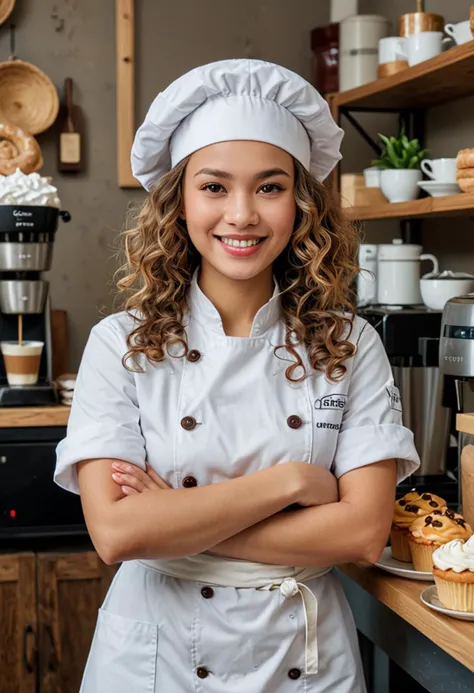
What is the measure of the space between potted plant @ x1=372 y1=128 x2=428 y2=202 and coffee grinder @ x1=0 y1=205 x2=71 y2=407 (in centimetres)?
93

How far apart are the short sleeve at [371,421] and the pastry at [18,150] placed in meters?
1.70

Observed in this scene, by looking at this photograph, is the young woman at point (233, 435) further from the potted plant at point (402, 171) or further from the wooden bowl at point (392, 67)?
the wooden bowl at point (392, 67)

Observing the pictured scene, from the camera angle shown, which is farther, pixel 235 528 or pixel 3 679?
pixel 3 679

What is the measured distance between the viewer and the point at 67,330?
3.58 metres

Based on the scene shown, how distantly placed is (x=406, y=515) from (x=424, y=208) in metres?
1.23

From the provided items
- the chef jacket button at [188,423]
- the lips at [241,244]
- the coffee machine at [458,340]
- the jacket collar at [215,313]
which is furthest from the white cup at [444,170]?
the chef jacket button at [188,423]

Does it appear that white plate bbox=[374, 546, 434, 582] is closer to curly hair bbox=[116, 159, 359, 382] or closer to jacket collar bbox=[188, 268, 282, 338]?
curly hair bbox=[116, 159, 359, 382]

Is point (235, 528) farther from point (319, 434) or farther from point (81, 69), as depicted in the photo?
point (81, 69)

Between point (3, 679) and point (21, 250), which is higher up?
point (21, 250)

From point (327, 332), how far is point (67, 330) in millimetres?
2102

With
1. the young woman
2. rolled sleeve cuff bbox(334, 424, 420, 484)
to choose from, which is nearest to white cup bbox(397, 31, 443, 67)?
the young woman

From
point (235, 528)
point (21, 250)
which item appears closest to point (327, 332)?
point (235, 528)

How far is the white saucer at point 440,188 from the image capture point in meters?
2.65

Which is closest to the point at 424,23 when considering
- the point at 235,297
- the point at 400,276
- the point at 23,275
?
the point at 400,276
